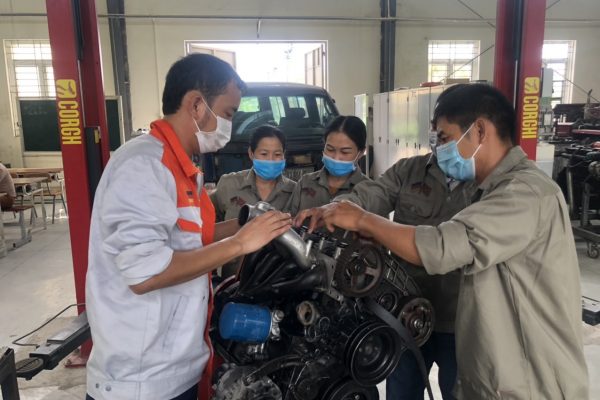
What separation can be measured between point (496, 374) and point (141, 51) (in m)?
9.15

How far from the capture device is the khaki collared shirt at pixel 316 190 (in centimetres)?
217

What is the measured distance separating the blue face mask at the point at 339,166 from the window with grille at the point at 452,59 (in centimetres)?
860

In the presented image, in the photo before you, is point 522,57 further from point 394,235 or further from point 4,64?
point 4,64

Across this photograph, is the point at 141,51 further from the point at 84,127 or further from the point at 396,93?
the point at 84,127

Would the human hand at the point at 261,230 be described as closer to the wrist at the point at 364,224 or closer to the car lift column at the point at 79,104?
the wrist at the point at 364,224

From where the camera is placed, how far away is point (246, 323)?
1.20 metres

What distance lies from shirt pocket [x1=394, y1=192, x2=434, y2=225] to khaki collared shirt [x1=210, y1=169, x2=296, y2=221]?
2.59ft

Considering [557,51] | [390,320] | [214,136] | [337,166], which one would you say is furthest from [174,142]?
[557,51]

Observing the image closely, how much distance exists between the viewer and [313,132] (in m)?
4.74

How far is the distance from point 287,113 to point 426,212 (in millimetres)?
3394

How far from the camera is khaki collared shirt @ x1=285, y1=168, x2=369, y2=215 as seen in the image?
2166mm

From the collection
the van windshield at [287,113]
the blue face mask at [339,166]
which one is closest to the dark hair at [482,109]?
the blue face mask at [339,166]

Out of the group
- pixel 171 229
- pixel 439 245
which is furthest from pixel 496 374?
pixel 171 229

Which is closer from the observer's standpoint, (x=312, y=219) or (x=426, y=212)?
(x=312, y=219)
